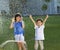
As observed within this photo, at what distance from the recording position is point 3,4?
1457 inches

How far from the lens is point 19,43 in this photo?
865cm

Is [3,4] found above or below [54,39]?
above

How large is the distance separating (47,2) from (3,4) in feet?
16.8

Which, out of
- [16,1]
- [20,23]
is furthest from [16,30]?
[16,1]

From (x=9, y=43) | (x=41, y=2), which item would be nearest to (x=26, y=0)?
(x=41, y=2)

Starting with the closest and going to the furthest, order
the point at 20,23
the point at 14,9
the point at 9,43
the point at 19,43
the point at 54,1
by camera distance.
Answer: the point at 9,43
the point at 19,43
the point at 20,23
the point at 14,9
the point at 54,1

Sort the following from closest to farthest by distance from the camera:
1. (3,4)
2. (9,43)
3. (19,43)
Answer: (9,43) < (19,43) < (3,4)

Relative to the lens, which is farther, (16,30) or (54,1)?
(54,1)

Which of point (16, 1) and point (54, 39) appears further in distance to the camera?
point (16, 1)

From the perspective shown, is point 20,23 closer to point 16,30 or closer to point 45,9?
point 16,30

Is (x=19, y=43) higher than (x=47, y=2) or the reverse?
the reverse

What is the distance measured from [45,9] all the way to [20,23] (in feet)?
95.0

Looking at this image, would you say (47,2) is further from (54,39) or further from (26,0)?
(54,39)

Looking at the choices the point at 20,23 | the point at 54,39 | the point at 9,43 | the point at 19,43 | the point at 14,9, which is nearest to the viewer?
the point at 9,43
